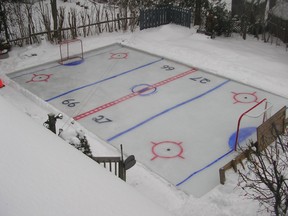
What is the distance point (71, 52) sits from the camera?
13758 millimetres

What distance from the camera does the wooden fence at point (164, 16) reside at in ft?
50.5

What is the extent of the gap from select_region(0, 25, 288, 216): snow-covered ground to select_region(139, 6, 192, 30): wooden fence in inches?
13.6

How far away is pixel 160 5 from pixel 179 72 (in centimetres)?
487

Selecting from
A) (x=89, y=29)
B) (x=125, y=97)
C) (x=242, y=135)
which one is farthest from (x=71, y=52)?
(x=242, y=135)

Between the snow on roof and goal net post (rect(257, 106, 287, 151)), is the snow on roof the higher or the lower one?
the higher one

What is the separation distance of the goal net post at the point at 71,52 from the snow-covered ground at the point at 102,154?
314 mm

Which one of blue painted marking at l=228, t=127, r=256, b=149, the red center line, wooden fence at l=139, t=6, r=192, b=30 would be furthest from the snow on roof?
wooden fence at l=139, t=6, r=192, b=30

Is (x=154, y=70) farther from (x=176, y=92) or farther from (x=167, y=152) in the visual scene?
(x=167, y=152)

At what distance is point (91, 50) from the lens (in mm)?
13883

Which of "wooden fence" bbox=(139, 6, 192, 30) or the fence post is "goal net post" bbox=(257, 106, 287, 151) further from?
"wooden fence" bbox=(139, 6, 192, 30)

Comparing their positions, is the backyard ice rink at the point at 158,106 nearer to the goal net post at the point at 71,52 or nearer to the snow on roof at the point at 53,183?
the goal net post at the point at 71,52

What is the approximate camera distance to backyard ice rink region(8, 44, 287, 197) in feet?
26.7

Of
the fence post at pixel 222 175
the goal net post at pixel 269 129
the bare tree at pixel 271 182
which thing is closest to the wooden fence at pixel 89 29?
the goal net post at pixel 269 129

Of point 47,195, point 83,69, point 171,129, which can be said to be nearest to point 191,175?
point 171,129
